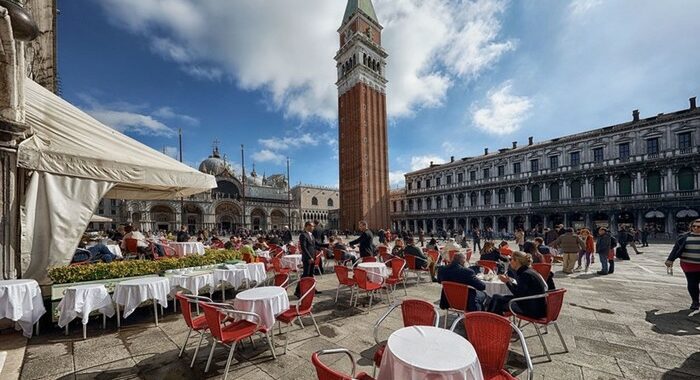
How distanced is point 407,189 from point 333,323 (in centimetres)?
4363

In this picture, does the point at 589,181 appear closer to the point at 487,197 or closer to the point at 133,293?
the point at 487,197

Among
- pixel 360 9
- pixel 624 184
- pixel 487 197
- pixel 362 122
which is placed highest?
→ pixel 360 9

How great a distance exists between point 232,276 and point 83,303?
2.42m

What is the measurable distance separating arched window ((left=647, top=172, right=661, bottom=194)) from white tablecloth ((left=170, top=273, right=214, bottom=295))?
36.2m

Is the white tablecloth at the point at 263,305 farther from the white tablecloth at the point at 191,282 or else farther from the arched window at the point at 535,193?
the arched window at the point at 535,193

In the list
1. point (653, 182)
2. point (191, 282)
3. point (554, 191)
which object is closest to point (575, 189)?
point (554, 191)

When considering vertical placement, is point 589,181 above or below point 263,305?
above

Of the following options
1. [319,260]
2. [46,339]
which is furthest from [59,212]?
[319,260]

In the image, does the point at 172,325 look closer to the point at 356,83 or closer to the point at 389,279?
the point at 389,279

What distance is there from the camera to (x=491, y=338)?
261cm

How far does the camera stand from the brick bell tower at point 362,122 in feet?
121

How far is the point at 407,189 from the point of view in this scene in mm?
47250

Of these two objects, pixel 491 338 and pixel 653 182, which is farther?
pixel 653 182

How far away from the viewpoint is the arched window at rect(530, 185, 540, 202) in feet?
105
